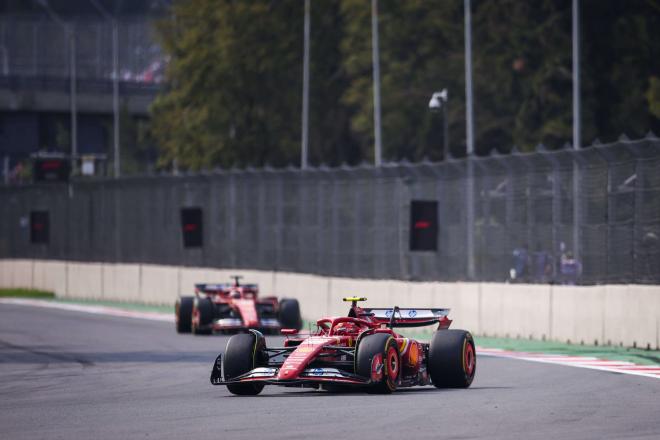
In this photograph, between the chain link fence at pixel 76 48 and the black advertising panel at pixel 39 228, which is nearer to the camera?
the black advertising panel at pixel 39 228

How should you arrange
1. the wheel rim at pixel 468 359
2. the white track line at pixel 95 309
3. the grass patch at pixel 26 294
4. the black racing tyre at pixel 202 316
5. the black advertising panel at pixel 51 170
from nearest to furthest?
the wheel rim at pixel 468 359
the black racing tyre at pixel 202 316
the white track line at pixel 95 309
the grass patch at pixel 26 294
the black advertising panel at pixel 51 170

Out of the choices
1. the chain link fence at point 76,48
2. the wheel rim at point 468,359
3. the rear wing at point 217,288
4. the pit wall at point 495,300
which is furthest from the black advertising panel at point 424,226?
the chain link fence at point 76,48

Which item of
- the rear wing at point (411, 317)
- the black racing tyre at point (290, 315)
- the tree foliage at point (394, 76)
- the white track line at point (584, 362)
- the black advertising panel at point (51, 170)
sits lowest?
the white track line at point (584, 362)

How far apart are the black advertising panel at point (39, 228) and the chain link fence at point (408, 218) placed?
2.99 metres

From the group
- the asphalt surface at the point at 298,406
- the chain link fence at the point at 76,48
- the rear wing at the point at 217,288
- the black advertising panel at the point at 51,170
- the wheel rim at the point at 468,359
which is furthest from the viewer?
the chain link fence at the point at 76,48

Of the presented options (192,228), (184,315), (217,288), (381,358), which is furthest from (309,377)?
(192,228)

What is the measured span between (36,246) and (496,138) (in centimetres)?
2415

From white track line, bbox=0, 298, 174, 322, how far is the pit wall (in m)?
1.71

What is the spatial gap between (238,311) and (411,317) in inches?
456

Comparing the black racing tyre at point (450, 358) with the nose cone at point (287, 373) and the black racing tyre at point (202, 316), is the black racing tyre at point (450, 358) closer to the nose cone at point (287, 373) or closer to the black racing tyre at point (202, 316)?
the nose cone at point (287, 373)

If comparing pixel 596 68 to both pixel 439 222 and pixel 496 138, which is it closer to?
pixel 496 138

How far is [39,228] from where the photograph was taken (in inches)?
2082

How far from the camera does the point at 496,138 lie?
Result: 7006cm

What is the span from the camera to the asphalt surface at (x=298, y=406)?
12664 millimetres
